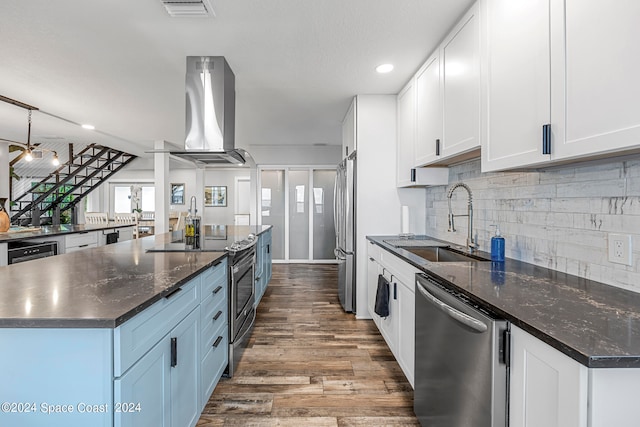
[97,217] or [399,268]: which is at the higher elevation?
[97,217]

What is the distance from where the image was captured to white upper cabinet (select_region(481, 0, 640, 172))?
3.26 feet

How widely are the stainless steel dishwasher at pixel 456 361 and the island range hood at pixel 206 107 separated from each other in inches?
77.3

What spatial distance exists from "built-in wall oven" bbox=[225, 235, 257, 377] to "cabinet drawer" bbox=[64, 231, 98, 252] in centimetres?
251

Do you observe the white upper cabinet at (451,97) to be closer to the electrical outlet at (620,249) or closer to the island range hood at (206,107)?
the electrical outlet at (620,249)

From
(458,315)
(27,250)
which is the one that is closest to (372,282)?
(458,315)

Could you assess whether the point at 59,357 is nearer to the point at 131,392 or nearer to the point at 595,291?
the point at 131,392

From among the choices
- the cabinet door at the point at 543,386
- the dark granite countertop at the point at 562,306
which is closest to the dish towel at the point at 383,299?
the dark granite countertop at the point at 562,306

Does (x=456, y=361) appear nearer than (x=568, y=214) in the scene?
Yes

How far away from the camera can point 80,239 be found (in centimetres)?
407

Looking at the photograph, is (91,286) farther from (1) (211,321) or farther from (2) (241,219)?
(2) (241,219)

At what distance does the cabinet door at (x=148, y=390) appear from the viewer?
986 millimetres

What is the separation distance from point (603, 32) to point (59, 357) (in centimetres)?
195

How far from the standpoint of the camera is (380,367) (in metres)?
2.43

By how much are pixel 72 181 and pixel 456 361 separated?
9.77 metres
